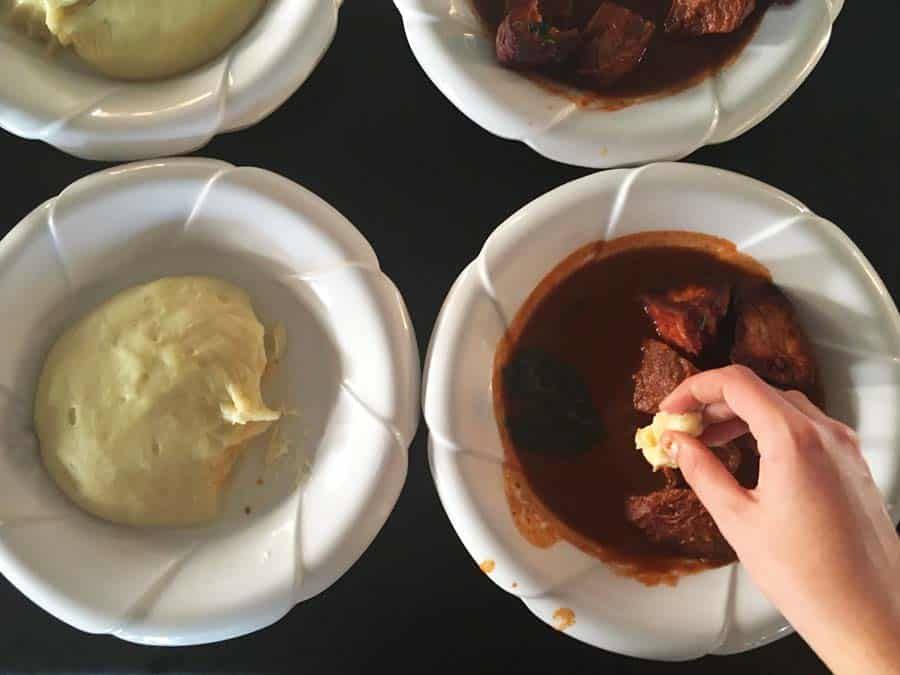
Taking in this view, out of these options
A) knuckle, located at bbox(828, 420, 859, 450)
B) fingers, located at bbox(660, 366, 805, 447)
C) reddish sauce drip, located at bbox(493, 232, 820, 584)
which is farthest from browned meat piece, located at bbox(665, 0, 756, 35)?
knuckle, located at bbox(828, 420, 859, 450)

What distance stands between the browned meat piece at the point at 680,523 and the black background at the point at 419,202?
0.81ft

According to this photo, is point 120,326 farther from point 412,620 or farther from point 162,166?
point 412,620

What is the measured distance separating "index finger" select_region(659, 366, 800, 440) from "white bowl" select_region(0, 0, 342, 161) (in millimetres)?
911

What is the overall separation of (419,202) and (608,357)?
0.51 m

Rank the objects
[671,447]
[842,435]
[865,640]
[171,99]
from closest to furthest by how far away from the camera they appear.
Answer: [865,640], [842,435], [671,447], [171,99]

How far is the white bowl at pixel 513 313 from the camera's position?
1.49m

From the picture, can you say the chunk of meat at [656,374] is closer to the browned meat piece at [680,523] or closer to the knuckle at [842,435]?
the browned meat piece at [680,523]

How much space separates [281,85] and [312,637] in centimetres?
110

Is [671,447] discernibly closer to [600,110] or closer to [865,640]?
[865,640]

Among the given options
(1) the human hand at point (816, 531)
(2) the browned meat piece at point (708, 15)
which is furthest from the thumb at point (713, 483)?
(2) the browned meat piece at point (708, 15)

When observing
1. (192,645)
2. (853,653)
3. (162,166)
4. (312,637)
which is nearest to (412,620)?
(312,637)

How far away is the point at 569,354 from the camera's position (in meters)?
1.63

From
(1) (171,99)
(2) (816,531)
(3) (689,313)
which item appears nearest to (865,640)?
(2) (816,531)

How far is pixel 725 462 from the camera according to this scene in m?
1.59
